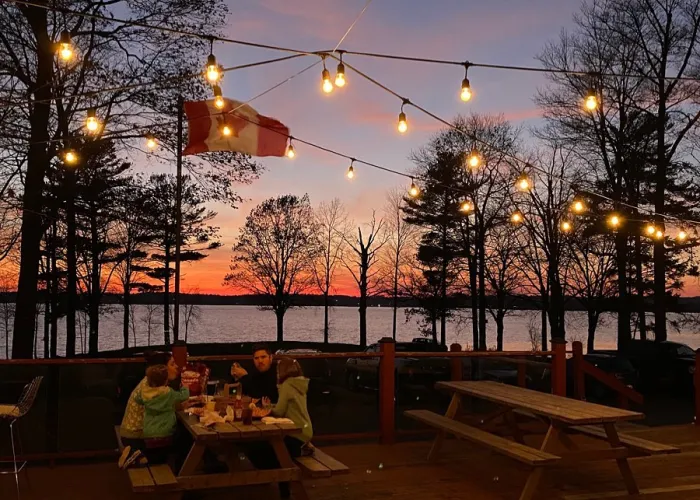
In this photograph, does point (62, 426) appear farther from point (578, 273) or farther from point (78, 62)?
point (578, 273)

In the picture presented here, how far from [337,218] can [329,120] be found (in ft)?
84.1

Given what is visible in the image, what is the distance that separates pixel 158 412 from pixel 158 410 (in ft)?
0.11

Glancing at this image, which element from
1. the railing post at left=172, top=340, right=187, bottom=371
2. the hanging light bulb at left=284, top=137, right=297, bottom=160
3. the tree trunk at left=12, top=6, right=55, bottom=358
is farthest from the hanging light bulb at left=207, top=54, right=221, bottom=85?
the tree trunk at left=12, top=6, right=55, bottom=358

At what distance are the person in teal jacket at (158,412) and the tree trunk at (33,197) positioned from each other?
10.5m

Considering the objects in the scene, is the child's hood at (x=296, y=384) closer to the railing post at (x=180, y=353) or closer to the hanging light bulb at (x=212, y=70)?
the railing post at (x=180, y=353)

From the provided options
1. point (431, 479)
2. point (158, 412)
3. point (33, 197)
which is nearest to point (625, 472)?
point (431, 479)

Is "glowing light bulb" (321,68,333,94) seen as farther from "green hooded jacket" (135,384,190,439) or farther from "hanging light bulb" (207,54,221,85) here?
"green hooded jacket" (135,384,190,439)

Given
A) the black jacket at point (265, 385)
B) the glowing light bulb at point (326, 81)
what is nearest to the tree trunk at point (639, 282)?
the glowing light bulb at point (326, 81)

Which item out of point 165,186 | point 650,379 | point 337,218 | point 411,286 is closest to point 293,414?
point 650,379

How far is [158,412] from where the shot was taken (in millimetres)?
5480

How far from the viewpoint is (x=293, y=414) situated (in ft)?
18.2

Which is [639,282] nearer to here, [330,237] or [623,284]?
[623,284]

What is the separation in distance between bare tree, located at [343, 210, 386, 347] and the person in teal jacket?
3880cm

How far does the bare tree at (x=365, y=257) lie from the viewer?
147ft
